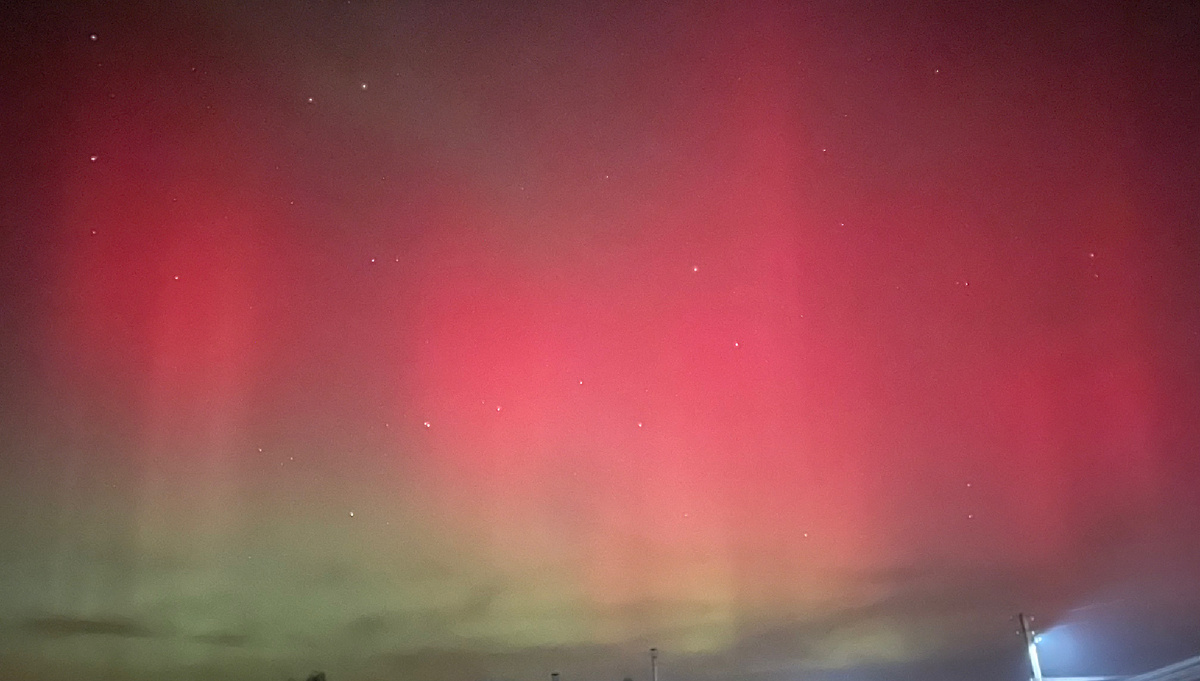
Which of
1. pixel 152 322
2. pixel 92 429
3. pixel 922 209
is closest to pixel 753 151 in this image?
pixel 922 209

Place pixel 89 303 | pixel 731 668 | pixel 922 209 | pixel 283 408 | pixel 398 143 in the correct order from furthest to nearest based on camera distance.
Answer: pixel 731 668 → pixel 283 408 → pixel 89 303 → pixel 922 209 → pixel 398 143

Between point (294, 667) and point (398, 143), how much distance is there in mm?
15809

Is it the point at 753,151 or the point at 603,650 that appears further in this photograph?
the point at 603,650

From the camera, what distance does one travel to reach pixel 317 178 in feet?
19.7

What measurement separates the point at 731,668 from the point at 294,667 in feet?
30.2

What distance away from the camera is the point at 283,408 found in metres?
8.09

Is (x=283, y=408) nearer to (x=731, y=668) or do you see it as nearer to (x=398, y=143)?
(x=398, y=143)

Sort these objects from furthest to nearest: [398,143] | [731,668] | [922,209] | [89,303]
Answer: [731,668]
[89,303]
[922,209]
[398,143]

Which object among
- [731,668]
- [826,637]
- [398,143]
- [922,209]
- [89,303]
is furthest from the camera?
[731,668]

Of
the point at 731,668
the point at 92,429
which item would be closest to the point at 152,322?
the point at 92,429

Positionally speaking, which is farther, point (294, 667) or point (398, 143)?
point (294, 667)

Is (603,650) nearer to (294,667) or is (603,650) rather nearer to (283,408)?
(294,667)

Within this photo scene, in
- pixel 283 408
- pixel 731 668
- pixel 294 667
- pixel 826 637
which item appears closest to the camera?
pixel 283 408

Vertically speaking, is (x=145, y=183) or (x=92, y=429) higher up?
(x=145, y=183)
